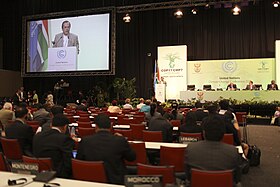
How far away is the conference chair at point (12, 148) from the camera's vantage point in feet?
14.0

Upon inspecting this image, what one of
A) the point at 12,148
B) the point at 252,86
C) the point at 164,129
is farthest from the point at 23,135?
the point at 252,86

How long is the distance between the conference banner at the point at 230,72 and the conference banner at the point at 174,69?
16.2 inches

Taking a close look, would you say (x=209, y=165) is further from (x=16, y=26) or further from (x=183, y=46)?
(x=16, y=26)

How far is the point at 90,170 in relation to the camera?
2.84 m

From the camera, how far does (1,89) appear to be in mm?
19125

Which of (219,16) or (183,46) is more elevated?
(219,16)

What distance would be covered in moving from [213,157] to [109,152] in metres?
1.06

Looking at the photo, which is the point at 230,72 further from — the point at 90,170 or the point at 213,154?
the point at 90,170

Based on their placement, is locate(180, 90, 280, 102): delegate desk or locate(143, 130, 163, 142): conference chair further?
locate(180, 90, 280, 102): delegate desk

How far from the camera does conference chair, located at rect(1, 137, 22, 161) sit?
4270 mm

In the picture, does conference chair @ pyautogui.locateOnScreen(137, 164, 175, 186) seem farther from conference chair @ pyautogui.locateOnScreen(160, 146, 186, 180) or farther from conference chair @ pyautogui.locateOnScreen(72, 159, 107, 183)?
conference chair @ pyautogui.locateOnScreen(160, 146, 186, 180)

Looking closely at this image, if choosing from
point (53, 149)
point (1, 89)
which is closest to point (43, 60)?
point (1, 89)

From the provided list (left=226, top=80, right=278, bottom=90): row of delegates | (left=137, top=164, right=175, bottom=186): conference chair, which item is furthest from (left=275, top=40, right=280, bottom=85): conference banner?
(left=137, top=164, right=175, bottom=186): conference chair

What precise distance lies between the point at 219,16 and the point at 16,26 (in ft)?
43.3
